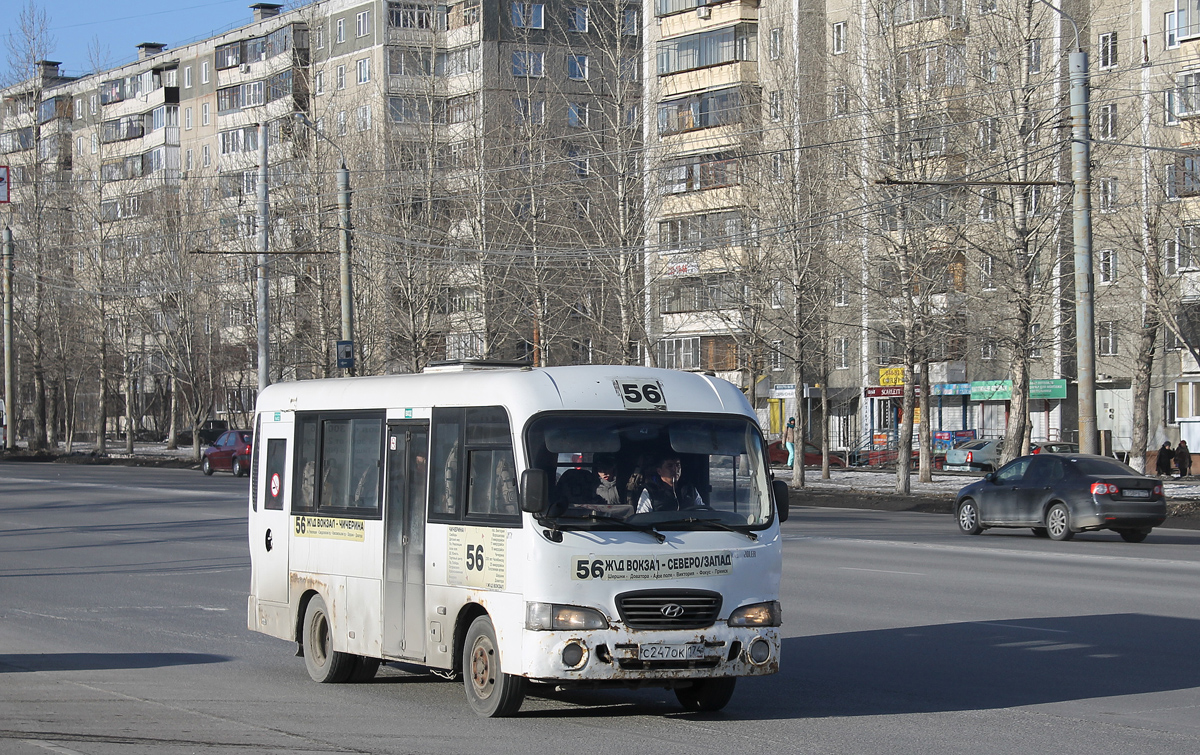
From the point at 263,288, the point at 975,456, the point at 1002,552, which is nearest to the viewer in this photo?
the point at 1002,552

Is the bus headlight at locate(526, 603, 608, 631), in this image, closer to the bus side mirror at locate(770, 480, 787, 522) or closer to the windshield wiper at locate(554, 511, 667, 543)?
the windshield wiper at locate(554, 511, 667, 543)

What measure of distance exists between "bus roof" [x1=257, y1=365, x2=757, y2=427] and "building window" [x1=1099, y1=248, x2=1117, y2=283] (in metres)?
34.3

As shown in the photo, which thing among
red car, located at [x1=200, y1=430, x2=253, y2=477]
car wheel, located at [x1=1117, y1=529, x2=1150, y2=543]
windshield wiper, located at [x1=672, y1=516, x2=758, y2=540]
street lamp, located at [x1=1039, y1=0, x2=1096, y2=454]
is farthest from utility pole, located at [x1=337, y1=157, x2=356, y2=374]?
windshield wiper, located at [x1=672, y1=516, x2=758, y2=540]

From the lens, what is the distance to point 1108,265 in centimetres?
4472

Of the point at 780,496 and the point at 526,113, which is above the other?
the point at 526,113

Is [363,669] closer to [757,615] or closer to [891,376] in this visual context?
[757,615]

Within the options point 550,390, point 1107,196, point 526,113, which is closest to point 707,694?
point 550,390

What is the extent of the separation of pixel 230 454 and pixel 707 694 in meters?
40.3

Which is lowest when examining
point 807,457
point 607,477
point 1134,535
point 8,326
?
point 1134,535

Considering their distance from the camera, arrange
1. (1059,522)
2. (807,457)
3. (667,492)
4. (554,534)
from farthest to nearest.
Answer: (807,457)
(1059,522)
(667,492)
(554,534)

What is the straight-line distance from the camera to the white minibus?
8195 mm

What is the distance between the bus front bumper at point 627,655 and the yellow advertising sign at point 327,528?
2207 millimetres

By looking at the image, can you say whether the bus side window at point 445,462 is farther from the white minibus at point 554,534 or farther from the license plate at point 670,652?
the license plate at point 670,652

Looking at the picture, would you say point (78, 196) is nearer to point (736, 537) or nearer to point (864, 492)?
point (864, 492)
